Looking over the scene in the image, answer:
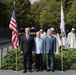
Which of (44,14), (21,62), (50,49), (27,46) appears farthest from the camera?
(44,14)

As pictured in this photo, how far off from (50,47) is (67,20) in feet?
135

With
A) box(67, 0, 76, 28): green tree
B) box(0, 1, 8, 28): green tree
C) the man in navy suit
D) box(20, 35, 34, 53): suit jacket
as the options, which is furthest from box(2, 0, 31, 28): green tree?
box(20, 35, 34, 53): suit jacket

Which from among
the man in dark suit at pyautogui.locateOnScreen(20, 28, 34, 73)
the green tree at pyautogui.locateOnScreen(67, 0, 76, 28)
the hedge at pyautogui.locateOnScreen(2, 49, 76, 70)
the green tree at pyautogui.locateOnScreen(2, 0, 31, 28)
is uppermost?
the green tree at pyautogui.locateOnScreen(2, 0, 31, 28)

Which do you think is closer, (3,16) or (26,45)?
(26,45)

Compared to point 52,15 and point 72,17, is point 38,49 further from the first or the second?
point 52,15

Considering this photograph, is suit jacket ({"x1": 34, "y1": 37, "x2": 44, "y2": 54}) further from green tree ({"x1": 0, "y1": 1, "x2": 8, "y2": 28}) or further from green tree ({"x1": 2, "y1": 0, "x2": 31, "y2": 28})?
green tree ({"x1": 2, "y1": 0, "x2": 31, "y2": 28})

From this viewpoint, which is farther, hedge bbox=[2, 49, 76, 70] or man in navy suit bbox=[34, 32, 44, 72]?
hedge bbox=[2, 49, 76, 70]

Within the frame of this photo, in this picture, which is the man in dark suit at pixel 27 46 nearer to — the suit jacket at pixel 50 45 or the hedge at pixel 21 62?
the suit jacket at pixel 50 45

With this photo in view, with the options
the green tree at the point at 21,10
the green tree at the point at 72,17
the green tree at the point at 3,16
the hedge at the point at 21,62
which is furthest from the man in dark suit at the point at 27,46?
the green tree at the point at 21,10

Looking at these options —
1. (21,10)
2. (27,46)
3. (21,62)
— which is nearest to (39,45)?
(27,46)

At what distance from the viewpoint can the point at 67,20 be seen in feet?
181

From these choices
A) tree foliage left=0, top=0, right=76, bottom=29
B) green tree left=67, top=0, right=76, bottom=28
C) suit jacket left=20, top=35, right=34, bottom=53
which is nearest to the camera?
suit jacket left=20, top=35, right=34, bottom=53

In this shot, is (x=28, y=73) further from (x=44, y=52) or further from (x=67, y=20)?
(x=67, y=20)

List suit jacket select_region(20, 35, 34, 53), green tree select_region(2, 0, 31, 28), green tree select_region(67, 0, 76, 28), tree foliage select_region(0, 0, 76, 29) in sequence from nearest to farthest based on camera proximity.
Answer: suit jacket select_region(20, 35, 34, 53)
green tree select_region(67, 0, 76, 28)
tree foliage select_region(0, 0, 76, 29)
green tree select_region(2, 0, 31, 28)
